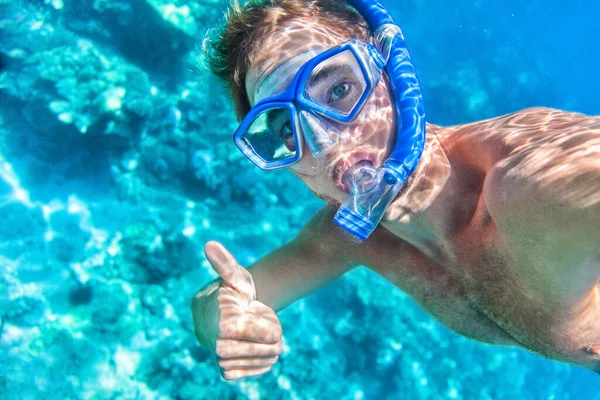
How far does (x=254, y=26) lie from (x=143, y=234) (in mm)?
2869

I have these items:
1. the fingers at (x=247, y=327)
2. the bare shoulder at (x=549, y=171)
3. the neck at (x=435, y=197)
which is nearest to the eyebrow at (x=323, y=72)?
the neck at (x=435, y=197)

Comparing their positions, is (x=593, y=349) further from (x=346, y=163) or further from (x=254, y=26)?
(x=254, y=26)

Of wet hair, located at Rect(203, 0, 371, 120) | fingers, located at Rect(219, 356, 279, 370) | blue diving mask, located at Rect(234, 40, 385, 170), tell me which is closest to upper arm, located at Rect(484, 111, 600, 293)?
blue diving mask, located at Rect(234, 40, 385, 170)

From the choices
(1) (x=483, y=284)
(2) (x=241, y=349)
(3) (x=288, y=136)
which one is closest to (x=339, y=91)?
(3) (x=288, y=136)

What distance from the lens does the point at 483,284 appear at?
6.40 ft

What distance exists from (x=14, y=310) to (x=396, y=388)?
4385 millimetres

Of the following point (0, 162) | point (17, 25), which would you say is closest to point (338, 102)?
point (0, 162)

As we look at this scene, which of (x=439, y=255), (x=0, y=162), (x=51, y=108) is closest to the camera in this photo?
(x=439, y=255)

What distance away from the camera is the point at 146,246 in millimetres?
4449

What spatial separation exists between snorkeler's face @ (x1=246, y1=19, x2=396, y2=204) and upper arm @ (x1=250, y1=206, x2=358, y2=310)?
43cm

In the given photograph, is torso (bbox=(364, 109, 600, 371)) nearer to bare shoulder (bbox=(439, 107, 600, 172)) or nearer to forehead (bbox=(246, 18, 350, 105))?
bare shoulder (bbox=(439, 107, 600, 172))

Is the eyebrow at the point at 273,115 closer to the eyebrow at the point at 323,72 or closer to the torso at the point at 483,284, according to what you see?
the eyebrow at the point at 323,72

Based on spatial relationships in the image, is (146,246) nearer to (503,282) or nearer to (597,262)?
(503,282)

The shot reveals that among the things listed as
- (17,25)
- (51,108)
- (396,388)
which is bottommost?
(396,388)
